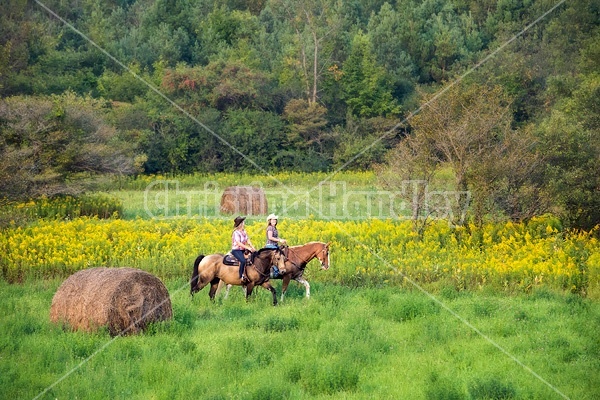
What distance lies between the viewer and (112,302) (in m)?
14.7

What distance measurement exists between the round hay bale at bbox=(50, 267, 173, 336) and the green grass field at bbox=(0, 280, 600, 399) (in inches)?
11.5

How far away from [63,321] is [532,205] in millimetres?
15272

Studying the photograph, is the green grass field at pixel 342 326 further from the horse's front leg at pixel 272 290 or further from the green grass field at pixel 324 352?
the horse's front leg at pixel 272 290

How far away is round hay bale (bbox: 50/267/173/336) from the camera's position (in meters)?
14.7

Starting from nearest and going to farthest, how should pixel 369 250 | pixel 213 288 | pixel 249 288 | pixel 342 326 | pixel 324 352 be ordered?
pixel 324 352 < pixel 342 326 < pixel 249 288 < pixel 213 288 < pixel 369 250

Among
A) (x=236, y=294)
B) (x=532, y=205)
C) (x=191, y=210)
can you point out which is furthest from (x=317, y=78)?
(x=236, y=294)

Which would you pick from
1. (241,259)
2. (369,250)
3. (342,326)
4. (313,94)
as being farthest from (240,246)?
(313,94)

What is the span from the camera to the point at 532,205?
83.5 ft

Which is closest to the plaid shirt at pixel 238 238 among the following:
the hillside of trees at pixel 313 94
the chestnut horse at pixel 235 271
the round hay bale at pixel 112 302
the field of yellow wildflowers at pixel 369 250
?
the chestnut horse at pixel 235 271

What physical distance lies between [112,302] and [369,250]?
30.6 ft

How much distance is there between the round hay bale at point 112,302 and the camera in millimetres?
14695

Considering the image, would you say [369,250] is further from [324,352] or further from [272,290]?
[324,352]

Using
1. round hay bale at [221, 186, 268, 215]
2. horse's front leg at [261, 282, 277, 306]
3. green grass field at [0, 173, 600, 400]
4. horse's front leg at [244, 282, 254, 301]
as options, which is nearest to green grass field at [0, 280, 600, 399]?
green grass field at [0, 173, 600, 400]

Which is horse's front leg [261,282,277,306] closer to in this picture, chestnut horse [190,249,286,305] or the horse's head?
chestnut horse [190,249,286,305]
